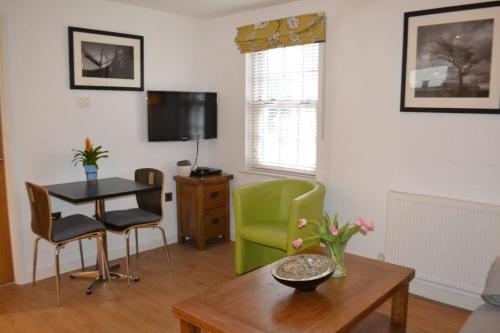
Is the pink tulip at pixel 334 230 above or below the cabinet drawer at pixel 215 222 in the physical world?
above

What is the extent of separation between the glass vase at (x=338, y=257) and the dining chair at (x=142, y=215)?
171cm

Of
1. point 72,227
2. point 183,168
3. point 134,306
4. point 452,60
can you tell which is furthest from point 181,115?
point 452,60

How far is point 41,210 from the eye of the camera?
10.0ft

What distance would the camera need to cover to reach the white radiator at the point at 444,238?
9.54 ft

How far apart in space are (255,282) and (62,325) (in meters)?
1.44

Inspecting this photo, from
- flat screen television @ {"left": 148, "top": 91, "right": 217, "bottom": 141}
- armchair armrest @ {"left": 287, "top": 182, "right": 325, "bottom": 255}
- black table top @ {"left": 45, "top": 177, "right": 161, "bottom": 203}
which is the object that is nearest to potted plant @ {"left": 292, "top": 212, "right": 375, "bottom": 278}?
armchair armrest @ {"left": 287, "top": 182, "right": 325, "bottom": 255}

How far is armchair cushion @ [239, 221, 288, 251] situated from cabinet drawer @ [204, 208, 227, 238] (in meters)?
0.83

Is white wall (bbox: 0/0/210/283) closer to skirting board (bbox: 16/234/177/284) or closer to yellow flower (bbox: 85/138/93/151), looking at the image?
skirting board (bbox: 16/234/177/284)

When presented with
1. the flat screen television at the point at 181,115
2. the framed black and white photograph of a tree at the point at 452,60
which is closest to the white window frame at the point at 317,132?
the flat screen television at the point at 181,115

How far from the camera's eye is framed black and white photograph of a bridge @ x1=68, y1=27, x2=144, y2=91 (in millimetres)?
3656

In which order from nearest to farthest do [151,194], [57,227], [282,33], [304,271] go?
[304,271]
[57,227]
[151,194]
[282,33]

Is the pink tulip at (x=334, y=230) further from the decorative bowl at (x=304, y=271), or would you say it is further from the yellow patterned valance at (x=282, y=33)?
the yellow patterned valance at (x=282, y=33)

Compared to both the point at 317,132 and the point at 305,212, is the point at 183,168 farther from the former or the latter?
the point at 305,212

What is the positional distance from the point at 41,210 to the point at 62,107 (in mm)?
980
